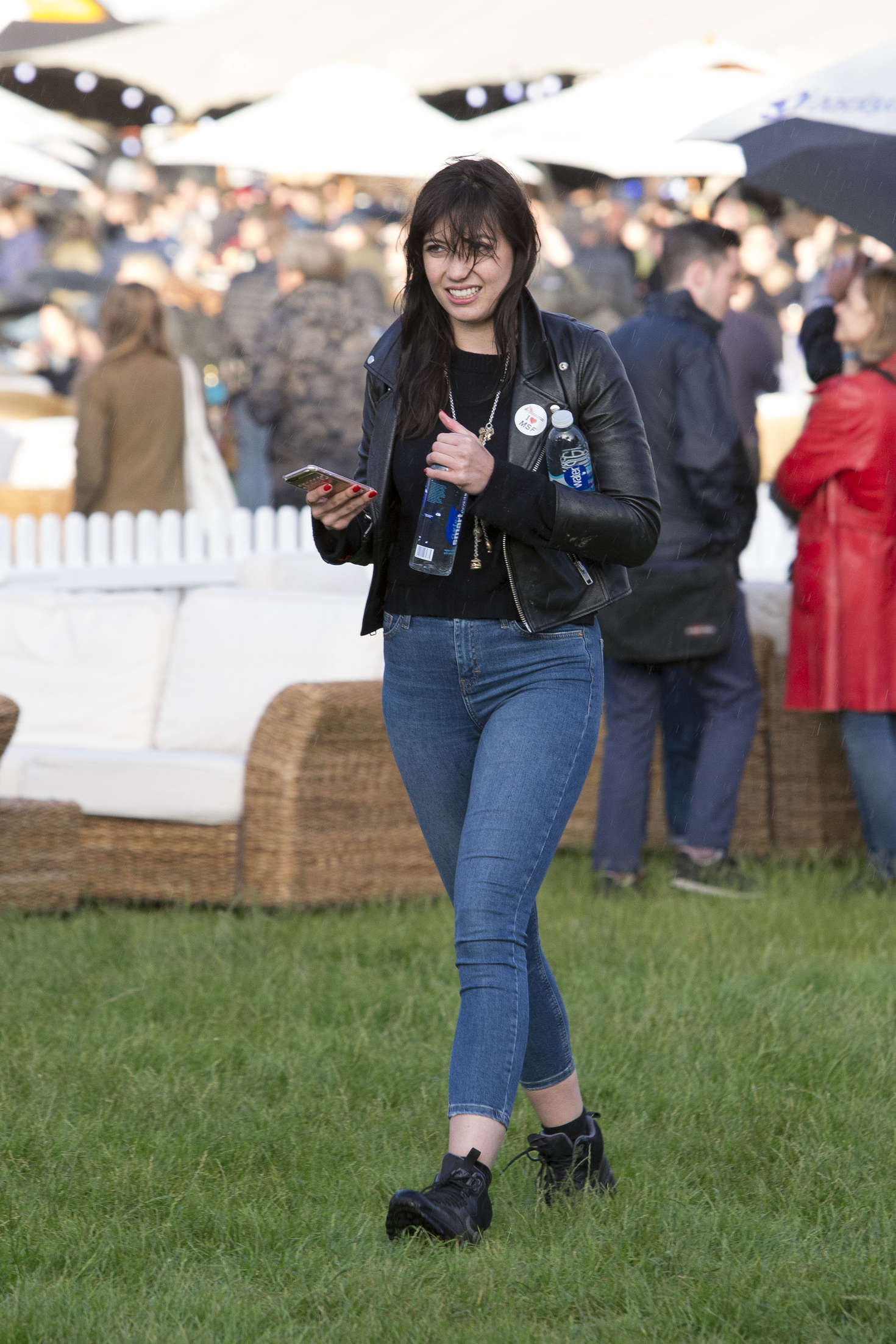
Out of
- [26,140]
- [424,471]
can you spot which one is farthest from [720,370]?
[26,140]

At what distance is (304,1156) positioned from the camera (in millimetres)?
3727

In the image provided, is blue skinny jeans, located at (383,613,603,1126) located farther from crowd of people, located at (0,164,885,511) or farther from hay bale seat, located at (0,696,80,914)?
crowd of people, located at (0,164,885,511)

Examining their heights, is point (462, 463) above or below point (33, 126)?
below

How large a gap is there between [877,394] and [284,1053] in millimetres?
3323

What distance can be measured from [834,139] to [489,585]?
3146 mm

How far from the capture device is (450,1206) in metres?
3.02

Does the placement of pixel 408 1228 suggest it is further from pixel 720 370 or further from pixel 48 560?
pixel 48 560

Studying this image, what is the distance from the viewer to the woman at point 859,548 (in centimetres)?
637

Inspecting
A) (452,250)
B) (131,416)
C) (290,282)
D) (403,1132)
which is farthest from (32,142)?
(452,250)

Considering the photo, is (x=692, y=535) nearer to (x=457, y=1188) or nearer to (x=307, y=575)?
(x=307, y=575)

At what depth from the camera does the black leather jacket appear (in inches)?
124

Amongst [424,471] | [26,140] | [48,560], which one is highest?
[26,140]

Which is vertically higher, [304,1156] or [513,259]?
[513,259]

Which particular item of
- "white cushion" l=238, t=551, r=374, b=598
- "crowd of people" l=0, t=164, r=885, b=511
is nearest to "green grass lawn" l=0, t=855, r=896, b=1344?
"white cushion" l=238, t=551, r=374, b=598
